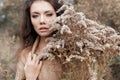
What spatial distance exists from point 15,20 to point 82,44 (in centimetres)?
460

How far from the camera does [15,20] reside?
6230mm

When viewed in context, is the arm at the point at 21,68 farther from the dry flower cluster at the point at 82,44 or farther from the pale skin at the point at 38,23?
the dry flower cluster at the point at 82,44

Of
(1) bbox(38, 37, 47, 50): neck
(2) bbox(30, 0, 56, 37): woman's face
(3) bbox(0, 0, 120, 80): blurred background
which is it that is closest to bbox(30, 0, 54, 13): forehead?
(2) bbox(30, 0, 56, 37): woman's face

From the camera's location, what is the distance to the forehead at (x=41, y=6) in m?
2.01

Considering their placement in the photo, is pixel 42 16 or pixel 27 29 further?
pixel 27 29

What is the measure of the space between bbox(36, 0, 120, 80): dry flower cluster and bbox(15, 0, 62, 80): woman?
6.3 inches

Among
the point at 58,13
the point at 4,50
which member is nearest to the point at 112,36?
the point at 58,13

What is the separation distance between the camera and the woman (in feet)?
6.53

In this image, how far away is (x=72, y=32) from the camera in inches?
66.8

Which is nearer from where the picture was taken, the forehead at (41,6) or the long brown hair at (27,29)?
the forehead at (41,6)

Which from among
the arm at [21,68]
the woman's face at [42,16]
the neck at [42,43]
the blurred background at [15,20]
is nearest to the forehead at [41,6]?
the woman's face at [42,16]

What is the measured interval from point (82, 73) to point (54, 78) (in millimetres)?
232

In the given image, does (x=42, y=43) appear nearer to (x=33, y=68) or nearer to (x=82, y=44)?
(x=33, y=68)

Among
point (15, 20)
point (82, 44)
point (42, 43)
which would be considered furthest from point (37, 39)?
point (15, 20)
